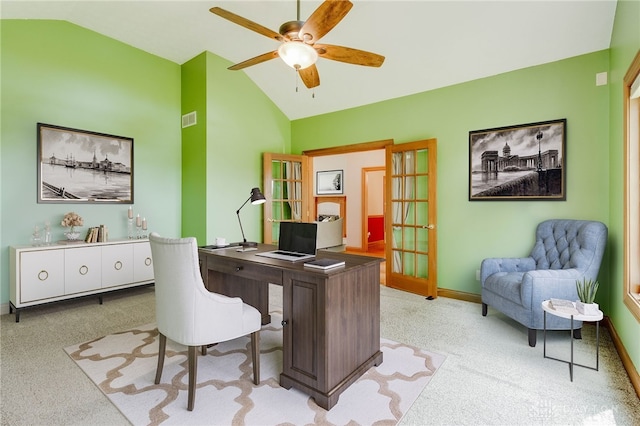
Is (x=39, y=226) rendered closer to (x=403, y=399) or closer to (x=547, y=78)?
(x=403, y=399)

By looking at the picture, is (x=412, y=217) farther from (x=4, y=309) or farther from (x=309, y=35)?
(x=4, y=309)

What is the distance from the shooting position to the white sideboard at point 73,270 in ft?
10.3

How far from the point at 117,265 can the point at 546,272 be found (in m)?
4.49

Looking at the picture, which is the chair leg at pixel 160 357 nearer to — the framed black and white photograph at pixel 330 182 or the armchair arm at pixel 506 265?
the armchair arm at pixel 506 265

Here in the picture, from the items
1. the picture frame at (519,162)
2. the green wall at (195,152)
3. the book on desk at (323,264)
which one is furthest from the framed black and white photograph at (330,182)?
the book on desk at (323,264)

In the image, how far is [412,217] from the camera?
4.31 m

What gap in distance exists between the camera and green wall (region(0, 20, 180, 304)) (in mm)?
3316

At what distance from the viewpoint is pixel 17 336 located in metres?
2.79

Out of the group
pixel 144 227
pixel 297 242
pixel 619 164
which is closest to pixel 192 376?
pixel 297 242

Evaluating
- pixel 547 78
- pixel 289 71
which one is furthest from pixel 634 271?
pixel 289 71

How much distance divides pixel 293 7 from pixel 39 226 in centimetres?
368

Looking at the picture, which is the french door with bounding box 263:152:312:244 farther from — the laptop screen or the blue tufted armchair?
the blue tufted armchair

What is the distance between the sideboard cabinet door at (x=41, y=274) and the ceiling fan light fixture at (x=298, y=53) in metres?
3.14

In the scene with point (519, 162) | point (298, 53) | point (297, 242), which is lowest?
point (297, 242)
